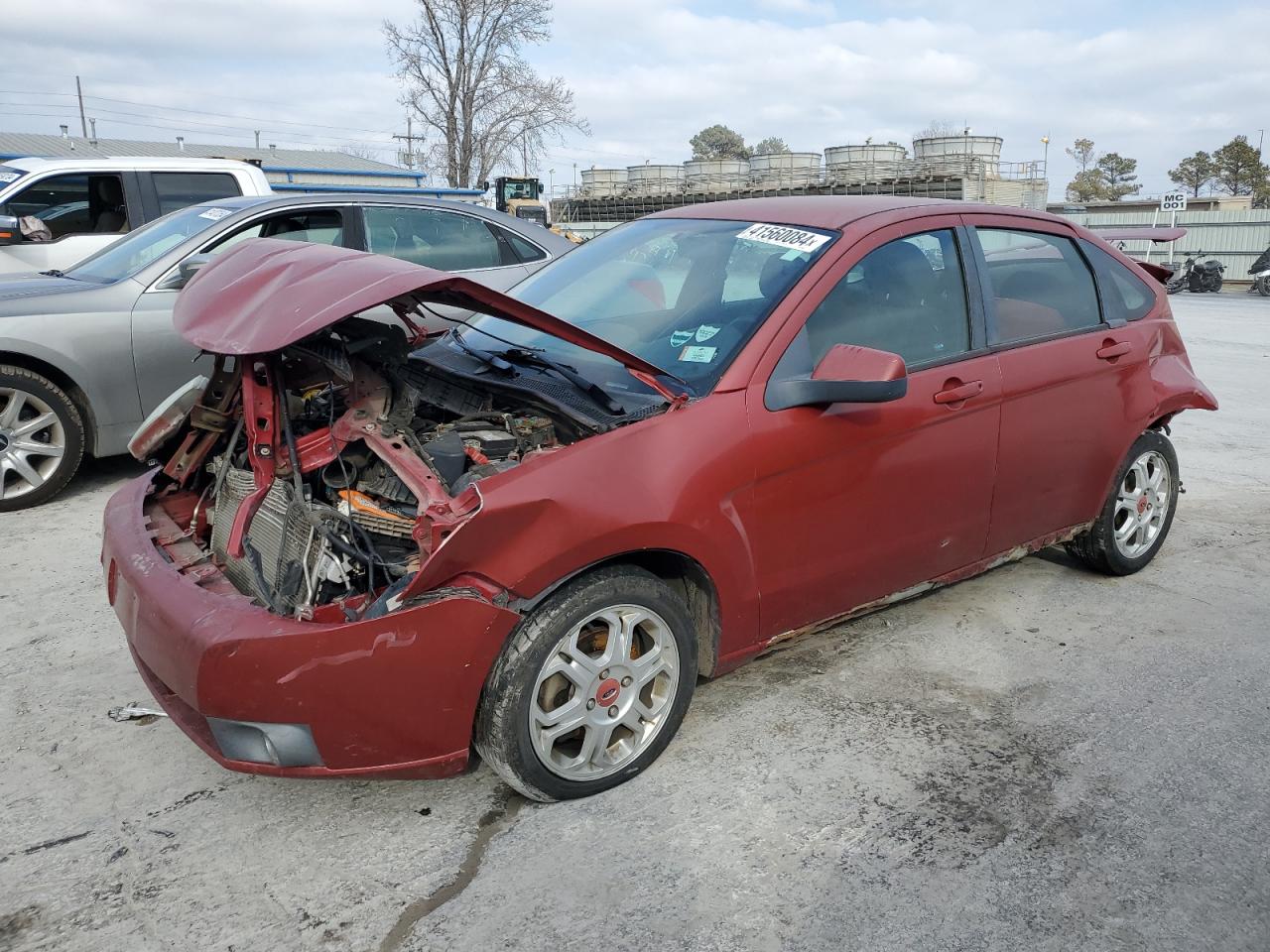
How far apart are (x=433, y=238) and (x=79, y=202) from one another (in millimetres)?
4056

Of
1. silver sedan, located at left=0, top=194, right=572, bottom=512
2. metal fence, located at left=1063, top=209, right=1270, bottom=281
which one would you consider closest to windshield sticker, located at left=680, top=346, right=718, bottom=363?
silver sedan, located at left=0, top=194, right=572, bottom=512

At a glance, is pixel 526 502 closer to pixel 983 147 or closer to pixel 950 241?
pixel 950 241

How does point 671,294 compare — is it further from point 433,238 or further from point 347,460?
point 433,238

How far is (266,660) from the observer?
238 cm

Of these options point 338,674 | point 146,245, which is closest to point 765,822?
point 338,674

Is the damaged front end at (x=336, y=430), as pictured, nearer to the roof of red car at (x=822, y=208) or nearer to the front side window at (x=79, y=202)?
the roof of red car at (x=822, y=208)

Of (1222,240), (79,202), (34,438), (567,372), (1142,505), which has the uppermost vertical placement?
(79,202)

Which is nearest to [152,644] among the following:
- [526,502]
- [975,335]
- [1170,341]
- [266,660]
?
[266,660]

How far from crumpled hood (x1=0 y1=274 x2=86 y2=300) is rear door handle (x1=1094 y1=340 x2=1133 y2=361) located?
5316 mm

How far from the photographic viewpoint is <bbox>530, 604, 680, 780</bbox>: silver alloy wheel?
106 inches

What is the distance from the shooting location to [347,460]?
2918 mm

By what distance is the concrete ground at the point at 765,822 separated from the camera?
92.9 inches

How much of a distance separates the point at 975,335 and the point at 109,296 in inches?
185

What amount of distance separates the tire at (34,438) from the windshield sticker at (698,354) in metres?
3.97
